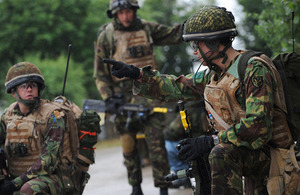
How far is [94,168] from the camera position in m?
11.8

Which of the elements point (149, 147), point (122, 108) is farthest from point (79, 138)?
point (122, 108)

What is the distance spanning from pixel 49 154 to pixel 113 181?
420cm

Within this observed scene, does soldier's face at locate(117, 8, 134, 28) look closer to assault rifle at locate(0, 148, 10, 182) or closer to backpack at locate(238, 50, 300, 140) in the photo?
assault rifle at locate(0, 148, 10, 182)

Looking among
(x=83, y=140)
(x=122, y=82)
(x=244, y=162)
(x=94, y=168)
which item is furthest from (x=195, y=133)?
(x=94, y=168)

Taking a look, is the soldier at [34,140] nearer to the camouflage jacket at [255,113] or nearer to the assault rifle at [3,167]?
the assault rifle at [3,167]

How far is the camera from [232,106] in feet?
14.1

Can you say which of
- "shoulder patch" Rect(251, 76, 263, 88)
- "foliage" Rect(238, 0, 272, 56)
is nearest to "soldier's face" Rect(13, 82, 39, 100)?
"shoulder patch" Rect(251, 76, 263, 88)

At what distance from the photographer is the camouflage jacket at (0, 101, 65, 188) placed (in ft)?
17.6

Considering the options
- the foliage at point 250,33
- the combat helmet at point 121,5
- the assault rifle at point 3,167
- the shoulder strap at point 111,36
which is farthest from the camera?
the foliage at point 250,33

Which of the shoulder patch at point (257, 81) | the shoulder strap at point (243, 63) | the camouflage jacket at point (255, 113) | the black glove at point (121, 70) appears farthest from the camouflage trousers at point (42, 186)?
the shoulder patch at point (257, 81)

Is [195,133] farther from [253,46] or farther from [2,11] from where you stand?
[2,11]

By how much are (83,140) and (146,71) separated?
1.45m

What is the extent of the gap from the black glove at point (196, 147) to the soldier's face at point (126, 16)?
3.51m

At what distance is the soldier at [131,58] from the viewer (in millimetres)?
7129
